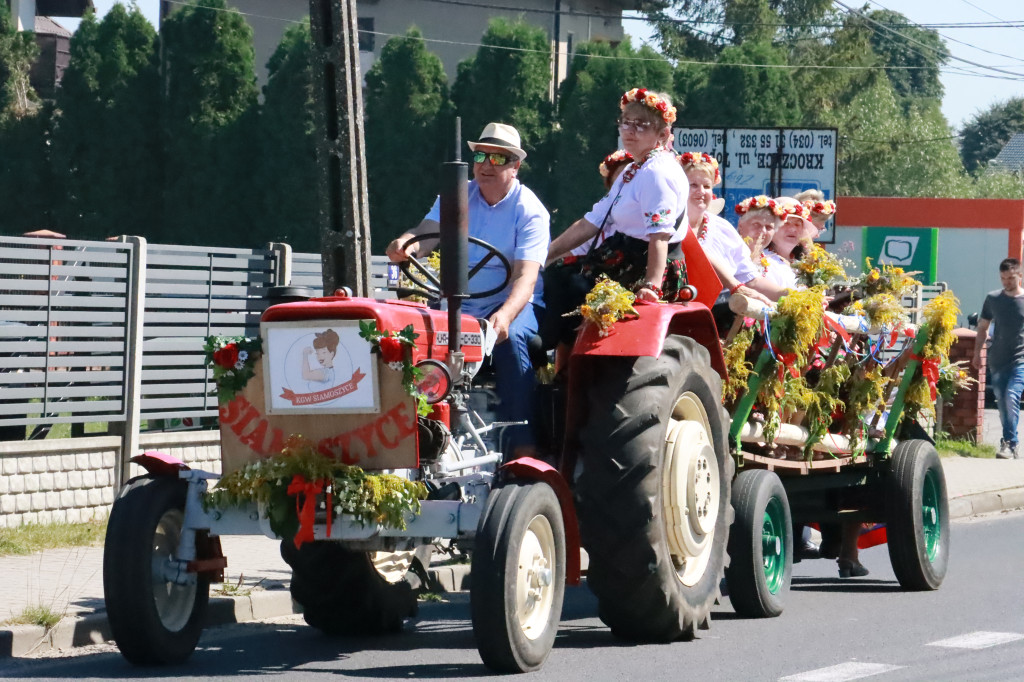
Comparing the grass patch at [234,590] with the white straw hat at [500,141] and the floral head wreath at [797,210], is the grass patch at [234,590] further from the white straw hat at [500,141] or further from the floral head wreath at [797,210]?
the floral head wreath at [797,210]

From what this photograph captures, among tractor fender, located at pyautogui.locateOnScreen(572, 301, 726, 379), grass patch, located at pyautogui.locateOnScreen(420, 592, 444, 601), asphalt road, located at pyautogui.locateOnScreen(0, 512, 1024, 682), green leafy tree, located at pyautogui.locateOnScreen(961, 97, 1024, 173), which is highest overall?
green leafy tree, located at pyautogui.locateOnScreen(961, 97, 1024, 173)

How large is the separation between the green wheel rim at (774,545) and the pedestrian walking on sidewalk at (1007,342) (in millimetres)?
9554

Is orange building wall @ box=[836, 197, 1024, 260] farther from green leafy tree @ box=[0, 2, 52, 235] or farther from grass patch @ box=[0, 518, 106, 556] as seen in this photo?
grass patch @ box=[0, 518, 106, 556]

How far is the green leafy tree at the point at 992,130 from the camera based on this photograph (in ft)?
354

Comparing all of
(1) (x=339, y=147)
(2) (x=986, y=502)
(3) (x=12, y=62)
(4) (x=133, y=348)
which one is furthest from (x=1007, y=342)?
(3) (x=12, y=62)

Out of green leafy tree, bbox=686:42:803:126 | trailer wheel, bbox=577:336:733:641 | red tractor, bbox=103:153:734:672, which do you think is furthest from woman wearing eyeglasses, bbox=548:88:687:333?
green leafy tree, bbox=686:42:803:126

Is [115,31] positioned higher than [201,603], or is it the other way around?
[115,31]

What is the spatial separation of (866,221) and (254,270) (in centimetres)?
2773

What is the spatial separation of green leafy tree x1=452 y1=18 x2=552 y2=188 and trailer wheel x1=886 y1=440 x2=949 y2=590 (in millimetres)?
31010

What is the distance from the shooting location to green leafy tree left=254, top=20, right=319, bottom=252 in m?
40.1

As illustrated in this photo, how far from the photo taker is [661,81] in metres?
42.0

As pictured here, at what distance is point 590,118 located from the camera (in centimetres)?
4122

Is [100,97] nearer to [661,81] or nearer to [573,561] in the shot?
[661,81]

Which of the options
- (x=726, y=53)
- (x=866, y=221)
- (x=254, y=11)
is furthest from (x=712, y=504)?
(x=254, y=11)
